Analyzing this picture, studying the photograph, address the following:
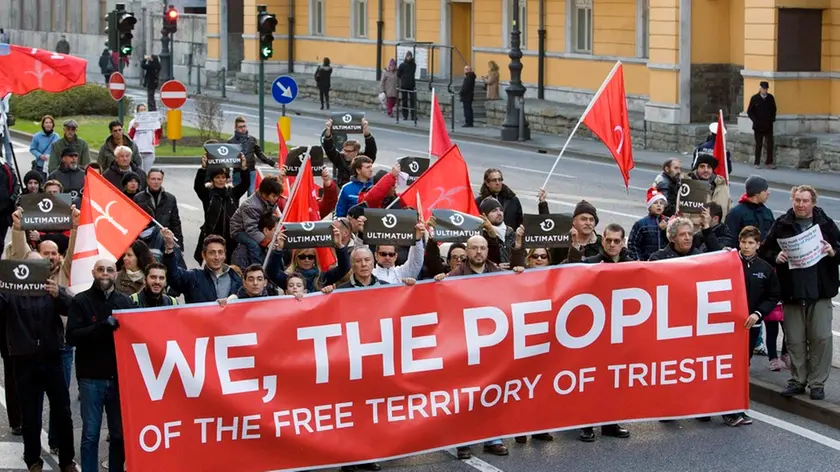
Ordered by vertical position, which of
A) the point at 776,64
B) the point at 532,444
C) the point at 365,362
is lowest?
the point at 532,444

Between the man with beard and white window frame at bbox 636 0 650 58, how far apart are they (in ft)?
91.3

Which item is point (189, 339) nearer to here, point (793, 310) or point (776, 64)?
point (793, 310)

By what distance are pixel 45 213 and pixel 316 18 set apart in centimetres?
4224

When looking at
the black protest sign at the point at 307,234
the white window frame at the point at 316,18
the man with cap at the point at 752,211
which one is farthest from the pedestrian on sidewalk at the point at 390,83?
the black protest sign at the point at 307,234

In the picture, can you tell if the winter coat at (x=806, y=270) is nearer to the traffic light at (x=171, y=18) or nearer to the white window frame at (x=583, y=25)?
the white window frame at (x=583, y=25)

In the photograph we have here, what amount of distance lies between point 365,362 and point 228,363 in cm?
92

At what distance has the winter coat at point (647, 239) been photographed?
13281 mm

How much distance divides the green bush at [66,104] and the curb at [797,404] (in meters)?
28.2

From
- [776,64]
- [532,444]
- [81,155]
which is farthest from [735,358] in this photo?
[776,64]

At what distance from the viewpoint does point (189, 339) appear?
390 inches

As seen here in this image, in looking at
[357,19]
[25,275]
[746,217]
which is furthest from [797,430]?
[357,19]

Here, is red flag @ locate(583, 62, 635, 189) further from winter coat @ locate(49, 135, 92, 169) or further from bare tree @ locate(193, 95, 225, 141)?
bare tree @ locate(193, 95, 225, 141)

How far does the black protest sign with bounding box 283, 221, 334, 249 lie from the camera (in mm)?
11500

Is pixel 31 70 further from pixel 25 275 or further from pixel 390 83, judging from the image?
pixel 390 83
